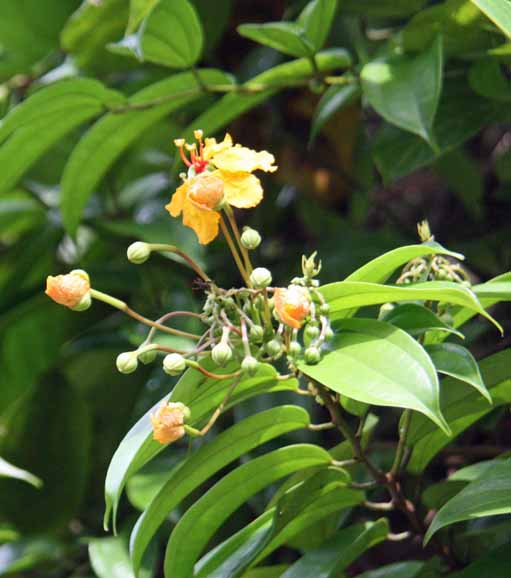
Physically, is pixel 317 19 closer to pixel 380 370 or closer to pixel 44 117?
pixel 44 117

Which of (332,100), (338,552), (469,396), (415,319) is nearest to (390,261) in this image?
(415,319)

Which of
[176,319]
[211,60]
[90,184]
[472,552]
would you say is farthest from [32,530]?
[211,60]

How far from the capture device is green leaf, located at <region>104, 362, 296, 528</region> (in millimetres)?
596

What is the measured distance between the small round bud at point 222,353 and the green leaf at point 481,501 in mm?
187

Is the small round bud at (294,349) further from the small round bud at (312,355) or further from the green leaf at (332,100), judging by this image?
the green leaf at (332,100)

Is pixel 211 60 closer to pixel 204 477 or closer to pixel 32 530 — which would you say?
pixel 32 530

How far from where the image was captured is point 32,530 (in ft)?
3.70

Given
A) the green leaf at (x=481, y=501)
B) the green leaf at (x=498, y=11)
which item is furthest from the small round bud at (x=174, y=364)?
the green leaf at (x=498, y=11)

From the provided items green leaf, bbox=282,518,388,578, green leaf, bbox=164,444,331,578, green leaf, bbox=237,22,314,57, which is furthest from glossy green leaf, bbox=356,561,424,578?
green leaf, bbox=237,22,314,57

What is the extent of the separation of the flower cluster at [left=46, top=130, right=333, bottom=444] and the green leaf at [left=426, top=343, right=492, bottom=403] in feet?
0.24

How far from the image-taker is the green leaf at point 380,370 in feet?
1.80

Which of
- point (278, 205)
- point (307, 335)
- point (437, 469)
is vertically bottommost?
point (437, 469)

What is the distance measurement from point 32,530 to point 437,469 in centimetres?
49

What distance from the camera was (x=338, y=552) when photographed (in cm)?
76
